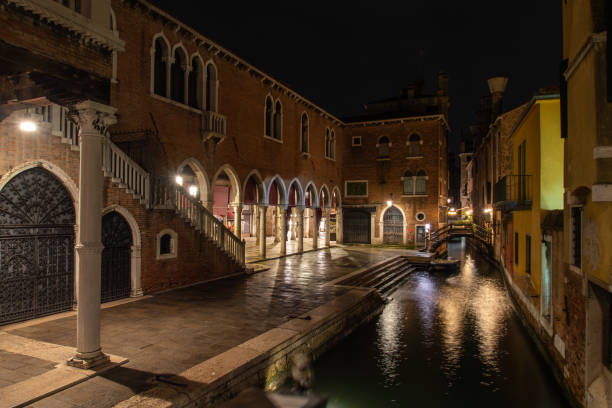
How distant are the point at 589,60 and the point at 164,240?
11.2 meters

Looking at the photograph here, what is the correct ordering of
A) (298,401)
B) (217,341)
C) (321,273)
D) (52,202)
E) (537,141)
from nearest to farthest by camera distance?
1. (298,401)
2. (217,341)
3. (52,202)
4. (537,141)
5. (321,273)

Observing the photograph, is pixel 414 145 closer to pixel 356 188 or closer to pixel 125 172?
pixel 356 188

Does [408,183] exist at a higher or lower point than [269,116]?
lower

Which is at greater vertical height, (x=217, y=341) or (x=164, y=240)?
(x=164, y=240)

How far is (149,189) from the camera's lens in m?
11.6

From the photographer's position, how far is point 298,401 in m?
5.15

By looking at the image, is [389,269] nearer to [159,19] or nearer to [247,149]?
[247,149]

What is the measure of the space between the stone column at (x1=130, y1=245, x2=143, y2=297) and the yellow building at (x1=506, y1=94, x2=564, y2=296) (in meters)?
10.5

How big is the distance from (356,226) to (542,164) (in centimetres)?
2131

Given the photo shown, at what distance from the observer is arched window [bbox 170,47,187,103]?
48.2 ft

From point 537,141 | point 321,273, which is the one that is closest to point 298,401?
point 537,141

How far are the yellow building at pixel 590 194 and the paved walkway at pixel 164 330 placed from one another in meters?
5.85

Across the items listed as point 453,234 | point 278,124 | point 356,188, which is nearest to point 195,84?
point 278,124

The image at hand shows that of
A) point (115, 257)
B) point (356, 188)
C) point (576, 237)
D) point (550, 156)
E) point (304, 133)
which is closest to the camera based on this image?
point (576, 237)
